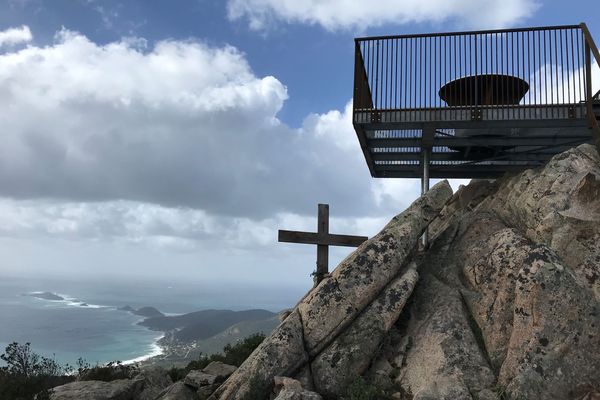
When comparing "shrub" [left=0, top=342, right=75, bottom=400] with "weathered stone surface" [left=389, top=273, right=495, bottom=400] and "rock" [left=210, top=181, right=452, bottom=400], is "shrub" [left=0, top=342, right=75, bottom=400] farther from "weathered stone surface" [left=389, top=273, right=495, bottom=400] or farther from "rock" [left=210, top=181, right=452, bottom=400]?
"weathered stone surface" [left=389, top=273, right=495, bottom=400]

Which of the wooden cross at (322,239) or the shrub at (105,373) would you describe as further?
the wooden cross at (322,239)

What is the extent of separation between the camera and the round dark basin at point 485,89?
14.2 metres

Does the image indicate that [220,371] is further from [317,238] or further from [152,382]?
[317,238]

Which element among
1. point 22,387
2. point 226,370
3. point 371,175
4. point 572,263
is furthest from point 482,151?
point 22,387

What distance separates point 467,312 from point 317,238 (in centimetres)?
795

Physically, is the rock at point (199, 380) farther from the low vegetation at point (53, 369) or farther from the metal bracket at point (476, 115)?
the metal bracket at point (476, 115)

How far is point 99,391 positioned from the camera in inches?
474

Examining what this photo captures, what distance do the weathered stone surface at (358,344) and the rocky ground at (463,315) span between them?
3 cm

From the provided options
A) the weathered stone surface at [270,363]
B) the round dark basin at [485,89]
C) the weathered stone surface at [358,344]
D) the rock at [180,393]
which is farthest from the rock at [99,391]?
the round dark basin at [485,89]

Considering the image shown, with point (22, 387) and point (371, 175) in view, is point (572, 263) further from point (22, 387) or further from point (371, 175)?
point (22, 387)

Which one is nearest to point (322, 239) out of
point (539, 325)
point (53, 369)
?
point (539, 325)

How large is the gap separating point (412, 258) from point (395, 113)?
4.76 m

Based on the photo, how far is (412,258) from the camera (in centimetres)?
1303

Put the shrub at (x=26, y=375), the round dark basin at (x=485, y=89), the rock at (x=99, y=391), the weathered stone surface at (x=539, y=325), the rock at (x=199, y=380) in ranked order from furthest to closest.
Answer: the round dark basin at (x=485, y=89), the rock at (x=199, y=380), the shrub at (x=26, y=375), the rock at (x=99, y=391), the weathered stone surface at (x=539, y=325)
